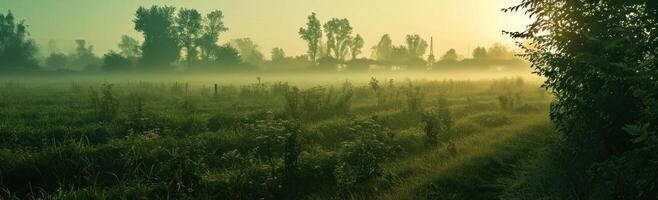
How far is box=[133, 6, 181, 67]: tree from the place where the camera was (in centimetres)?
8850

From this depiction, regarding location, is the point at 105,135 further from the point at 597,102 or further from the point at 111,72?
the point at 111,72

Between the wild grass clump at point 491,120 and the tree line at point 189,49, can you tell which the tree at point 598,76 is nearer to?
the wild grass clump at point 491,120

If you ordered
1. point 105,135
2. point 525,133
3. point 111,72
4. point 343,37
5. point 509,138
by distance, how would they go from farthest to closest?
point 343,37, point 111,72, point 525,133, point 509,138, point 105,135

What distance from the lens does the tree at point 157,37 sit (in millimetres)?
88500

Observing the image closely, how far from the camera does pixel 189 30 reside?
9431 centimetres

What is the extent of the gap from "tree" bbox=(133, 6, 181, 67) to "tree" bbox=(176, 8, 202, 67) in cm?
220

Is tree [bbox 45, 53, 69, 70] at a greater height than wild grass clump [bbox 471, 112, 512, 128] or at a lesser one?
greater

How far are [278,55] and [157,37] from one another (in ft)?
141

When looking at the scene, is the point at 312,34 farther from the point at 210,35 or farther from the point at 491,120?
the point at 491,120

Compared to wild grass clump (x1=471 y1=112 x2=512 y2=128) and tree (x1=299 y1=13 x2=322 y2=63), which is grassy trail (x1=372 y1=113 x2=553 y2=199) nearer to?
wild grass clump (x1=471 y1=112 x2=512 y2=128)

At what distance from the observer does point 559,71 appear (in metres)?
9.18

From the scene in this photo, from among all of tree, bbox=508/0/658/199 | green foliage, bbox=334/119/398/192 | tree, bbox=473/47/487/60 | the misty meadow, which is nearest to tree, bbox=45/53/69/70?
tree, bbox=473/47/487/60

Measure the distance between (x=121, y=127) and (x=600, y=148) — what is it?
485 inches

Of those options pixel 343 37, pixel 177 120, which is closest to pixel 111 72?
pixel 343 37
